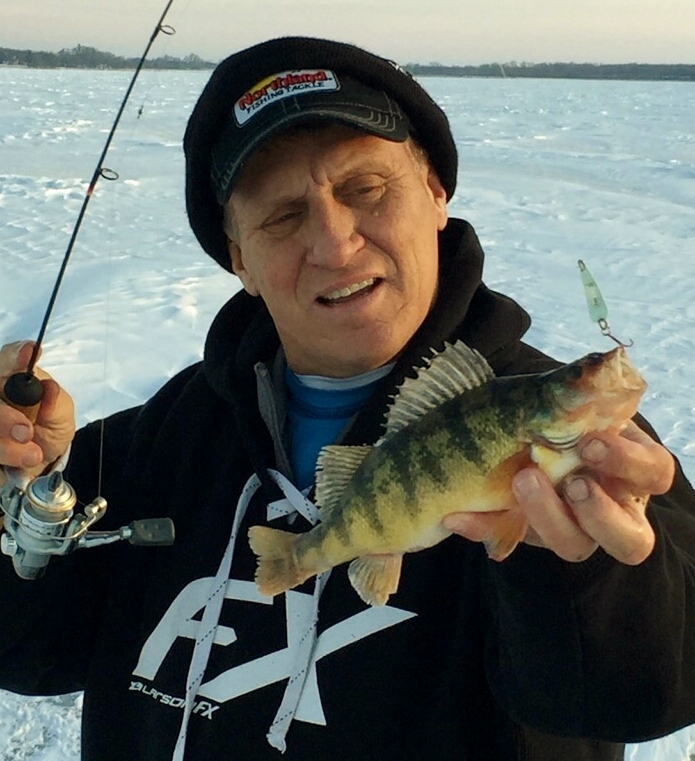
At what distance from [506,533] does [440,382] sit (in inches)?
11.8

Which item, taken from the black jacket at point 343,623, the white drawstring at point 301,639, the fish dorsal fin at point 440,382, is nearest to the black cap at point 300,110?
the black jacket at point 343,623

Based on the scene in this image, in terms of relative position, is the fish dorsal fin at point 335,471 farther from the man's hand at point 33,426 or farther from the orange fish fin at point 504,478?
the man's hand at point 33,426

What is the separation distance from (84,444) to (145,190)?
424 inches

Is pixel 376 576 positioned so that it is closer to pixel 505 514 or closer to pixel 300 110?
pixel 505 514

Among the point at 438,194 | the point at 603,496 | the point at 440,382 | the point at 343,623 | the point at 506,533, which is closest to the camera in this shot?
the point at 603,496

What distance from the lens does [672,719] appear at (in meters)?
1.28

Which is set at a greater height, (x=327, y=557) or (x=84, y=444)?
(x=327, y=557)

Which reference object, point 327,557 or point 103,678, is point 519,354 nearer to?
point 327,557

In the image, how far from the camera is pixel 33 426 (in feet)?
5.70

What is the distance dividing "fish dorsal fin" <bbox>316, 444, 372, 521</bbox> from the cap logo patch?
2.48 feet

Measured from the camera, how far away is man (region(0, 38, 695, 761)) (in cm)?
127

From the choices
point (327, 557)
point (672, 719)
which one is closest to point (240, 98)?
point (327, 557)

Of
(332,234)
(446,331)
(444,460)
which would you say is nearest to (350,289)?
(332,234)

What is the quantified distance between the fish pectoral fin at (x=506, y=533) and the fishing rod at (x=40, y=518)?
2.52ft
